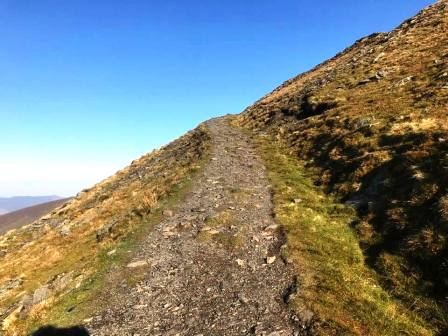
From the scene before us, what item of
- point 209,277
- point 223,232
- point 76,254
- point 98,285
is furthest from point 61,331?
point 76,254

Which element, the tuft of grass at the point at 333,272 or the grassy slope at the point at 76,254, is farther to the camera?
the grassy slope at the point at 76,254

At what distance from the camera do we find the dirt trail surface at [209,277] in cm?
1255

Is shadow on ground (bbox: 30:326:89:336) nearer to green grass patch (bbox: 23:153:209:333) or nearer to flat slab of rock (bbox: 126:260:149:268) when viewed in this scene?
green grass patch (bbox: 23:153:209:333)

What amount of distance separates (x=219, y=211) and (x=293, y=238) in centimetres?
565

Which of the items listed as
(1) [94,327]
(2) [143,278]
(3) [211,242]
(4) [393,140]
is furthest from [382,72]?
(1) [94,327]

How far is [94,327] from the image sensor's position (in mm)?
13242

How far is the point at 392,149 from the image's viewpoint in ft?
82.8

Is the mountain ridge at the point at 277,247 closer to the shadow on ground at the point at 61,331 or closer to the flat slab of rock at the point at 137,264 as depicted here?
the flat slab of rock at the point at 137,264

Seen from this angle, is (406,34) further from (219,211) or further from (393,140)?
(219,211)

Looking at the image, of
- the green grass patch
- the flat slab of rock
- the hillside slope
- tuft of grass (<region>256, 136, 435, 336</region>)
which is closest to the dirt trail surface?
the flat slab of rock

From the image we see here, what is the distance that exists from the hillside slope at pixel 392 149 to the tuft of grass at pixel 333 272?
2.06 ft

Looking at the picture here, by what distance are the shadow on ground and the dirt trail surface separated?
29 cm

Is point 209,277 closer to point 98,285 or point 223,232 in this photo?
point 223,232

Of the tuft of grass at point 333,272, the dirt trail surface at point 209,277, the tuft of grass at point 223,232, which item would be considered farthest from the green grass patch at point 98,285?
the tuft of grass at point 333,272
